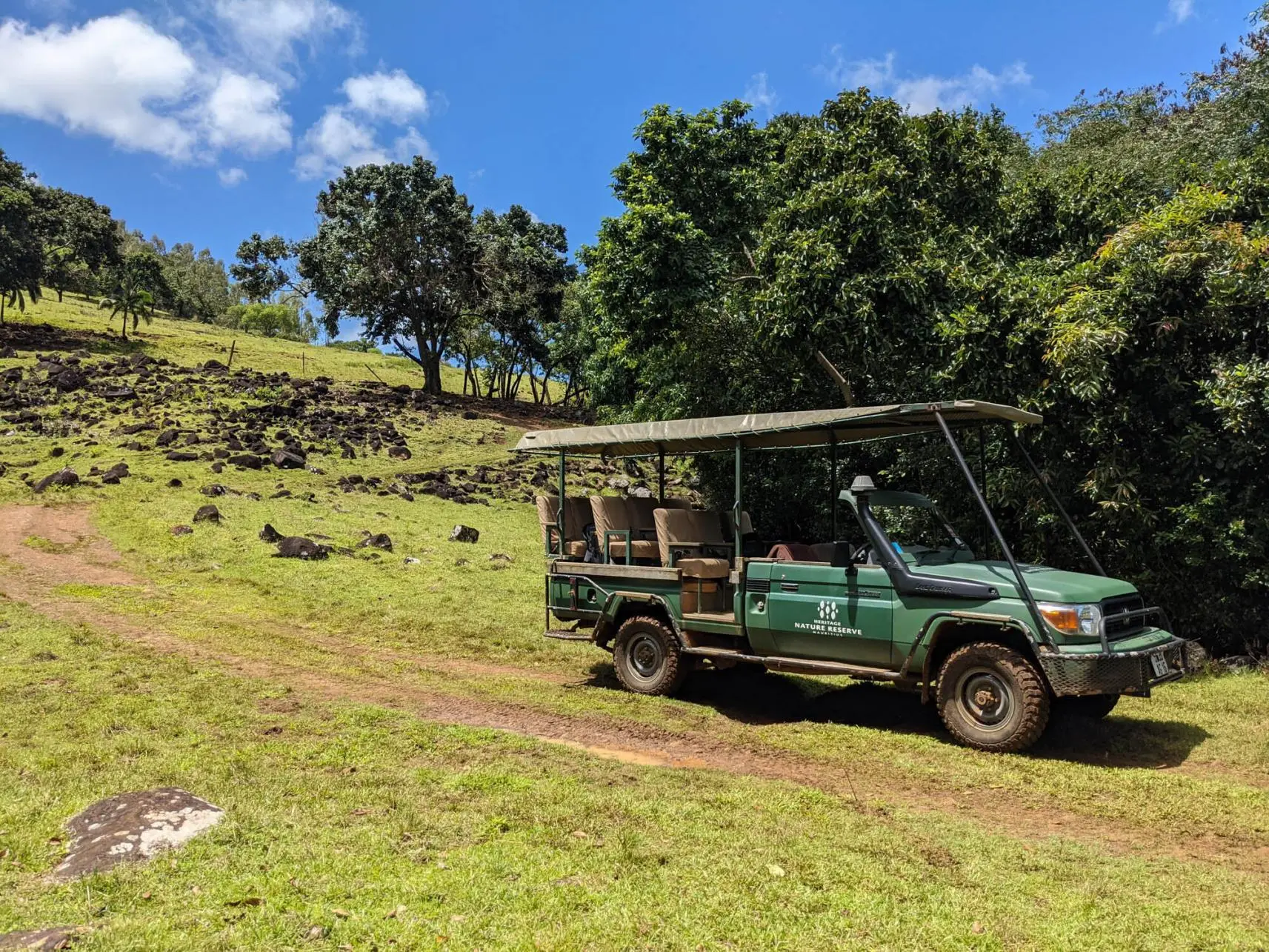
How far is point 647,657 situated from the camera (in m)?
9.80

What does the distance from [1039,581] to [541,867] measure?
15.7 ft

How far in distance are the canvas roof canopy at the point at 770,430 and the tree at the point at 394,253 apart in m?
38.0

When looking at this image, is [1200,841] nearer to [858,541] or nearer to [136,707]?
[858,541]

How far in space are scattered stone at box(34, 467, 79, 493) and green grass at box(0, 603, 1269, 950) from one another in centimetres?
2011

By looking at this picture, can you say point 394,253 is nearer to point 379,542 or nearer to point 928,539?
point 379,542

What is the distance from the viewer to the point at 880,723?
8.45 metres

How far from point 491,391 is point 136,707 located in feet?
169

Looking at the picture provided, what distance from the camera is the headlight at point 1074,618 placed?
689 centimetres

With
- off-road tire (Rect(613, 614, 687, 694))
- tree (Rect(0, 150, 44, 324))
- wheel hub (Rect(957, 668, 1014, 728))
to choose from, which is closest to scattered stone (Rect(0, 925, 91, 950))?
off-road tire (Rect(613, 614, 687, 694))

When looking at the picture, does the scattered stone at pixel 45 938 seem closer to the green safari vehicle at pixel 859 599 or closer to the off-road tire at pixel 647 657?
the green safari vehicle at pixel 859 599

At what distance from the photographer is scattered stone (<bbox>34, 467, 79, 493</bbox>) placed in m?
24.1

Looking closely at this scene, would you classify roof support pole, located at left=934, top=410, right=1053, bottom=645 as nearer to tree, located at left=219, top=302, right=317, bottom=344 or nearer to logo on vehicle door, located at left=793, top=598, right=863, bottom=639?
logo on vehicle door, located at left=793, top=598, right=863, bottom=639

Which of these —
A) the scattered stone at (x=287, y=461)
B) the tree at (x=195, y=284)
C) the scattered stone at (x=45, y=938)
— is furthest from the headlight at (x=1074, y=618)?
the tree at (x=195, y=284)

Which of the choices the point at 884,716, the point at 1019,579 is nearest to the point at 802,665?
the point at 884,716
